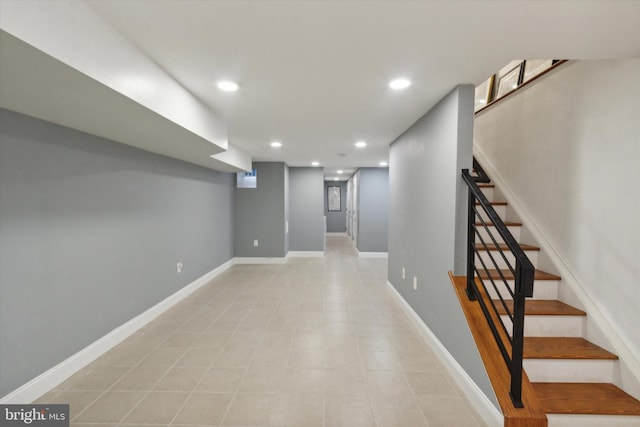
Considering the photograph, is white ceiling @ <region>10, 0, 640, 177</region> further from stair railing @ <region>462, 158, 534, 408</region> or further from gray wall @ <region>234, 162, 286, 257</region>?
A: gray wall @ <region>234, 162, 286, 257</region>

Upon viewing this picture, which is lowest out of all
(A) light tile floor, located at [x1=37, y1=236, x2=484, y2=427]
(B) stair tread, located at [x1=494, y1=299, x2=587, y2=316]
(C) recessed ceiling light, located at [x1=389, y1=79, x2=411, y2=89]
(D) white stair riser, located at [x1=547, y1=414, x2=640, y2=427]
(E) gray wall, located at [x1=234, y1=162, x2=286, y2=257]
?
(A) light tile floor, located at [x1=37, y1=236, x2=484, y2=427]

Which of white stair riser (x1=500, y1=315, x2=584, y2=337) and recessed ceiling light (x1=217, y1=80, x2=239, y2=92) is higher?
recessed ceiling light (x1=217, y1=80, x2=239, y2=92)

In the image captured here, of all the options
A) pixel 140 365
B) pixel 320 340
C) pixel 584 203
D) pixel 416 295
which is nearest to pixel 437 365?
pixel 416 295

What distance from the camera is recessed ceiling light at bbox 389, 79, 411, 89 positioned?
1992mm

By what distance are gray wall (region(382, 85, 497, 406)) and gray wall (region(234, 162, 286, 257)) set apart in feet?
10.5

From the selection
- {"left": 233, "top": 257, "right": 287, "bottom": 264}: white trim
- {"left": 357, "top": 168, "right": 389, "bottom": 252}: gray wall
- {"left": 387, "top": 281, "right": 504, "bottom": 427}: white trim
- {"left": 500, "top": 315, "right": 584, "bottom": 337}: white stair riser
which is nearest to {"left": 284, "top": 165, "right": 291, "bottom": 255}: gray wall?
{"left": 233, "top": 257, "right": 287, "bottom": 264}: white trim

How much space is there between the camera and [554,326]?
73.1 inches

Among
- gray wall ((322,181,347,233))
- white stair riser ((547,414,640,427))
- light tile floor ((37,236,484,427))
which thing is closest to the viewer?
white stair riser ((547,414,640,427))

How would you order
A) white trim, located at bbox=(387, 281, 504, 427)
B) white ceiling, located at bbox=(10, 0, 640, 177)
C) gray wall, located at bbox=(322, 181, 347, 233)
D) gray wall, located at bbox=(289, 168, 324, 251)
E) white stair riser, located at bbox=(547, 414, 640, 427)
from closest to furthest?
white ceiling, located at bbox=(10, 0, 640, 177) < white stair riser, located at bbox=(547, 414, 640, 427) < white trim, located at bbox=(387, 281, 504, 427) < gray wall, located at bbox=(289, 168, 324, 251) < gray wall, located at bbox=(322, 181, 347, 233)

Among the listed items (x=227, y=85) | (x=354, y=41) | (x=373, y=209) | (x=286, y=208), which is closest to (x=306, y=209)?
(x=286, y=208)

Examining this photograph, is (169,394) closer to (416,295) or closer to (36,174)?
(36,174)

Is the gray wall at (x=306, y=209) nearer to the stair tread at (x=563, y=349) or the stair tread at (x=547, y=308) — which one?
the stair tread at (x=547, y=308)

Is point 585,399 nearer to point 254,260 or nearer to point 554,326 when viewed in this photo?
point 554,326

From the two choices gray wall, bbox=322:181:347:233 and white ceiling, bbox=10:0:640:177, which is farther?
gray wall, bbox=322:181:347:233
